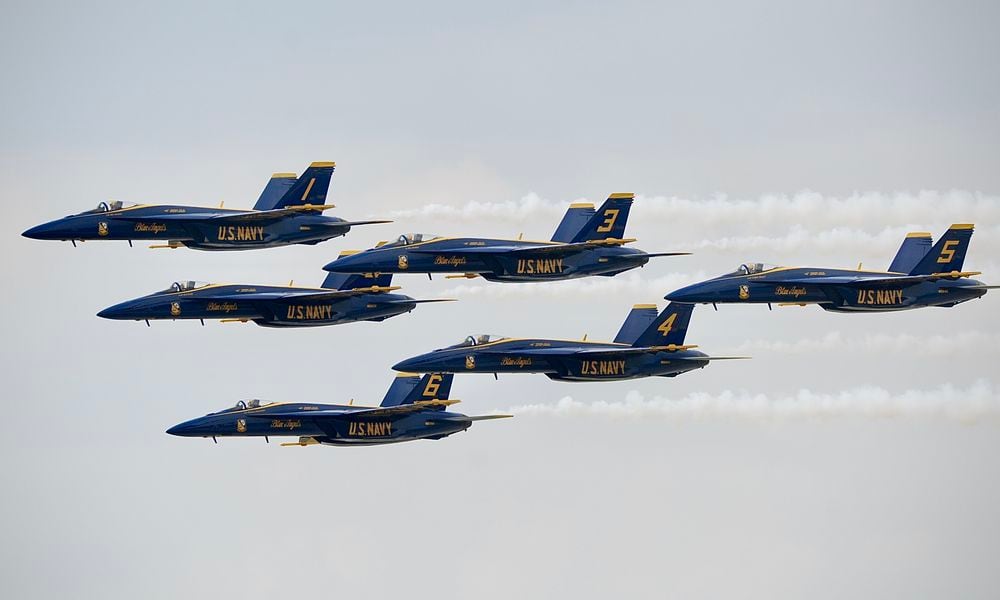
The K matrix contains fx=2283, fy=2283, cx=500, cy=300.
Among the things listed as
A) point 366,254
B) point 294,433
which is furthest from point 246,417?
point 366,254

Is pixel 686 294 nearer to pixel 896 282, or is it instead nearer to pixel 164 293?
pixel 896 282

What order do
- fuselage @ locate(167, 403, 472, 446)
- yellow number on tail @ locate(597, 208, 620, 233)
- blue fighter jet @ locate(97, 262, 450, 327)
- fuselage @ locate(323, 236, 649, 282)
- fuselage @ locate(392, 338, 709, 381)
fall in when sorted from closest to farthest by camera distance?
fuselage @ locate(323, 236, 649, 282) → yellow number on tail @ locate(597, 208, 620, 233) → blue fighter jet @ locate(97, 262, 450, 327) → fuselage @ locate(392, 338, 709, 381) → fuselage @ locate(167, 403, 472, 446)

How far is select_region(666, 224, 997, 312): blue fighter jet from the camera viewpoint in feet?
388

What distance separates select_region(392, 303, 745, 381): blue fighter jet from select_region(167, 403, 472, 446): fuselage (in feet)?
11.3

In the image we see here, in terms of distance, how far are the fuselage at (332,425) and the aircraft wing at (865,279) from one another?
64.8 ft

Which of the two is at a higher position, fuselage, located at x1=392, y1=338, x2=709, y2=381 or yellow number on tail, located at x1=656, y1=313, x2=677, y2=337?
yellow number on tail, located at x1=656, y1=313, x2=677, y2=337

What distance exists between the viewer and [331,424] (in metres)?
126

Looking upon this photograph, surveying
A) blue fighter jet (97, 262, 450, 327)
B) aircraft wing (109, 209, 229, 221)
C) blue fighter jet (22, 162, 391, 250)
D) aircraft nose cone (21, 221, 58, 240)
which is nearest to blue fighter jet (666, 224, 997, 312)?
blue fighter jet (97, 262, 450, 327)

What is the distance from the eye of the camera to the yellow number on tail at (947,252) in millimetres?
119125

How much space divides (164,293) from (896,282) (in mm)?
39100

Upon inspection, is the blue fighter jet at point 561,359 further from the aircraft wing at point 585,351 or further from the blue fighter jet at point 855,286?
the blue fighter jet at point 855,286

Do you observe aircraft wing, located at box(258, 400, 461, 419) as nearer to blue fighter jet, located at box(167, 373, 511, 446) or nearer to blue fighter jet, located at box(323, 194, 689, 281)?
blue fighter jet, located at box(167, 373, 511, 446)

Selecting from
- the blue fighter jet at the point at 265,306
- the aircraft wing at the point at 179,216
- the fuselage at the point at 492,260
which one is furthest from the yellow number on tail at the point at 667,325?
the aircraft wing at the point at 179,216

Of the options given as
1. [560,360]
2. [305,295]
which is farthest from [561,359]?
[305,295]
